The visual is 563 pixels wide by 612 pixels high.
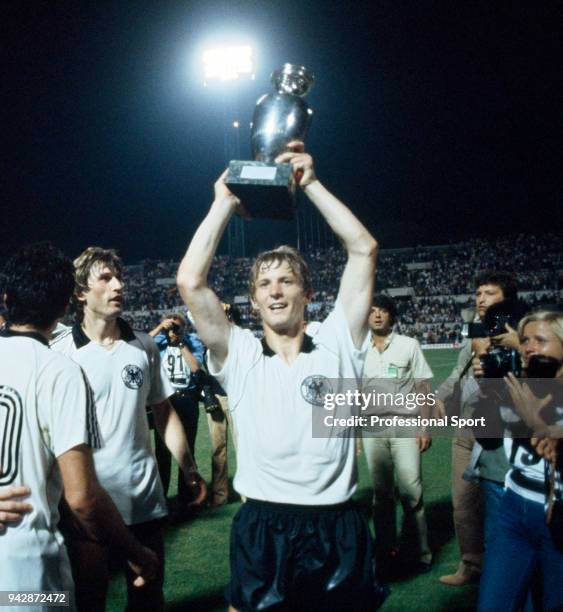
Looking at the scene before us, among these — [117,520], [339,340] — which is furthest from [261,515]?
[339,340]

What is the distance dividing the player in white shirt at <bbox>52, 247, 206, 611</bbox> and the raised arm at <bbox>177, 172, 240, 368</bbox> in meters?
1.02

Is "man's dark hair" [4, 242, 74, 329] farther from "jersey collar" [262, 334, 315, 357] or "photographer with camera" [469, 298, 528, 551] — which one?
"photographer with camera" [469, 298, 528, 551]

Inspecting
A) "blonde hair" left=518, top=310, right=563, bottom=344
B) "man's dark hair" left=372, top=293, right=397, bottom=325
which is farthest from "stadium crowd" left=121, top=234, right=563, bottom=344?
"blonde hair" left=518, top=310, right=563, bottom=344

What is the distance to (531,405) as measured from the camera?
8.68 ft

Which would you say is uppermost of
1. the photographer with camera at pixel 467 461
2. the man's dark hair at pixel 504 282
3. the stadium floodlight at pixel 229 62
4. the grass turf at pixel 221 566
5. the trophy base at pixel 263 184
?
the stadium floodlight at pixel 229 62

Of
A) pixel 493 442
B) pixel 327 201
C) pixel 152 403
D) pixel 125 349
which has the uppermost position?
pixel 327 201

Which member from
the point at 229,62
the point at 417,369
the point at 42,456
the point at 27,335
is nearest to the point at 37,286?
the point at 27,335

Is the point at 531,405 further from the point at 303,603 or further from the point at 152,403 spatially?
the point at 152,403

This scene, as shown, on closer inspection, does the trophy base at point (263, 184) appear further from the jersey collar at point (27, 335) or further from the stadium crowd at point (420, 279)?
the stadium crowd at point (420, 279)

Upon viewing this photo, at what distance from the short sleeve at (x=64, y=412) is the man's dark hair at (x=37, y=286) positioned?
0.24m

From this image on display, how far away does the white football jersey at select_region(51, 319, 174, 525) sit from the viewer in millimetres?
2949

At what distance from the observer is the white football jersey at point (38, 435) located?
1.83m

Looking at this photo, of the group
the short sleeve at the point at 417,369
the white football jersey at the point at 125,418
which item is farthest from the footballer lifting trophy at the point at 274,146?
the short sleeve at the point at 417,369

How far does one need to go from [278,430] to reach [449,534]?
3.80 meters
